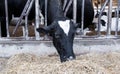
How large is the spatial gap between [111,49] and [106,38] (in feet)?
0.72

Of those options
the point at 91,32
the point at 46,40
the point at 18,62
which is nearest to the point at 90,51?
the point at 46,40

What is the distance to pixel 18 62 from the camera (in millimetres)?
5102

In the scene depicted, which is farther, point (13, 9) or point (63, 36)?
point (13, 9)

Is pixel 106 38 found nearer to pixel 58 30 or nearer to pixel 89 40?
pixel 89 40

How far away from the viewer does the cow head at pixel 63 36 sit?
4.78 m

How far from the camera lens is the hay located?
442 cm

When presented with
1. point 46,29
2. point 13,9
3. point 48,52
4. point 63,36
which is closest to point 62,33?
point 63,36

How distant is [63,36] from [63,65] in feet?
1.79

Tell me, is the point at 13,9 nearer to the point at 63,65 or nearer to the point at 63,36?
the point at 63,36

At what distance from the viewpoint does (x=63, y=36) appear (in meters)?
Answer: 4.86

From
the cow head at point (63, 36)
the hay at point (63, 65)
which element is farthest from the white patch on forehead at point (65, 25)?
the hay at point (63, 65)

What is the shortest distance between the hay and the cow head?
0.51 ft

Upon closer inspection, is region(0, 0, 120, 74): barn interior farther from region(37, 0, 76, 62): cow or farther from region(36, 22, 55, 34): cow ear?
region(36, 22, 55, 34): cow ear

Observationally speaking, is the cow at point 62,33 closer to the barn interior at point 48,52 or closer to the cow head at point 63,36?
the cow head at point 63,36
